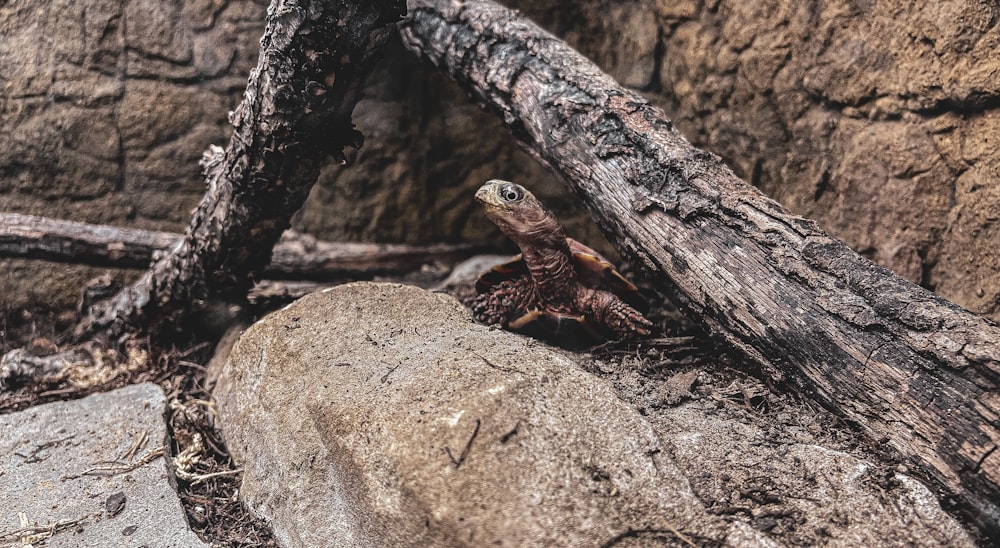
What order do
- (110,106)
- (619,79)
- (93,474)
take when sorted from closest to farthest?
1. (93,474)
2. (110,106)
3. (619,79)

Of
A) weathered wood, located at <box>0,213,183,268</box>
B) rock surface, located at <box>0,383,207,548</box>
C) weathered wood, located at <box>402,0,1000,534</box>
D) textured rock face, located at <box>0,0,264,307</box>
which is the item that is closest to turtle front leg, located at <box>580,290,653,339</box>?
weathered wood, located at <box>402,0,1000,534</box>

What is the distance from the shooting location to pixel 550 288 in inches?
131

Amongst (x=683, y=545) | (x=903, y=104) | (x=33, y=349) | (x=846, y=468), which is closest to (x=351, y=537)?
(x=683, y=545)

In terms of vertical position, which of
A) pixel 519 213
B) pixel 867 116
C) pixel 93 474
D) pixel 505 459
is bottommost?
pixel 93 474

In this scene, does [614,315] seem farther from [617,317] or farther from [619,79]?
[619,79]

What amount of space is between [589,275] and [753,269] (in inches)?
36.9

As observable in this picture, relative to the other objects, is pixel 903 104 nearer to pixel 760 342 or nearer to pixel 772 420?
pixel 760 342

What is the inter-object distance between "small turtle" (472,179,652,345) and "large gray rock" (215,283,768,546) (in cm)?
46

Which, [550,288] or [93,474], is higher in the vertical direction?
[550,288]

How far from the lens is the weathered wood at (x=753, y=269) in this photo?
85.0 inches

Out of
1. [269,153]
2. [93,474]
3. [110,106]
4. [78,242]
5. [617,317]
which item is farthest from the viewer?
[110,106]

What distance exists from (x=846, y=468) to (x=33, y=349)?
146 inches

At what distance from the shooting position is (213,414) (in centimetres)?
318

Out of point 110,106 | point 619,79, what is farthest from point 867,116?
point 110,106
